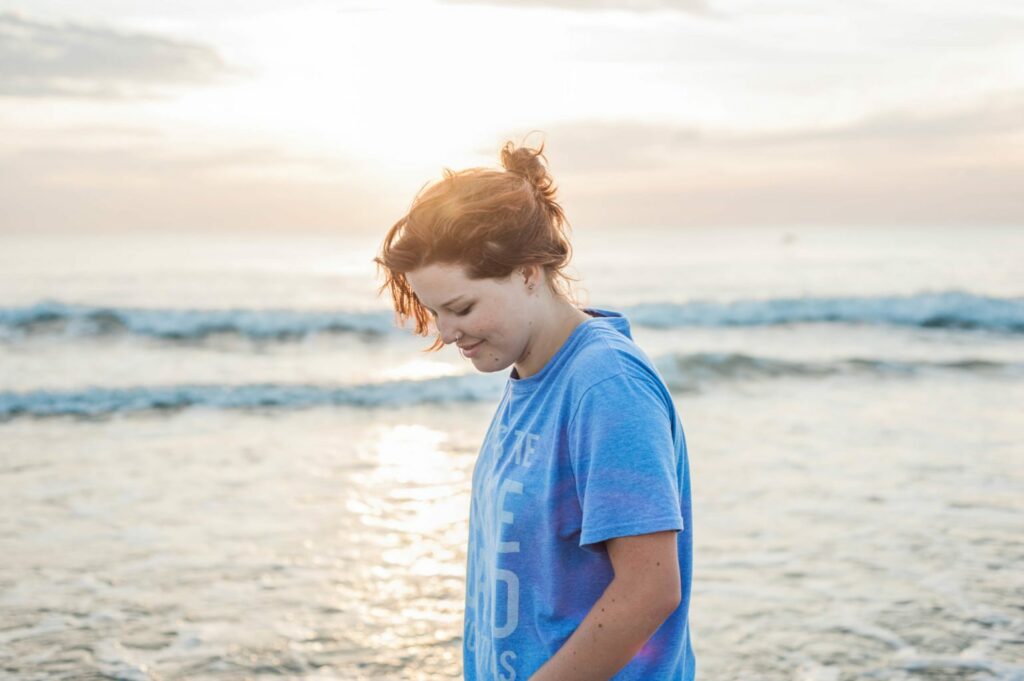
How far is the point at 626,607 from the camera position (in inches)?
60.8

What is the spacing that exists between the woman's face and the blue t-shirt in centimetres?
9

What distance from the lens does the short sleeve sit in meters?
1.49

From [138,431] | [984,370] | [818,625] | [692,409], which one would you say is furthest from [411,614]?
[984,370]

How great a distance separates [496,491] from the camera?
177cm

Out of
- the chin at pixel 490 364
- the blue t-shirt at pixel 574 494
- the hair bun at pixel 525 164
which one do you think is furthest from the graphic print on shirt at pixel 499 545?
the hair bun at pixel 525 164

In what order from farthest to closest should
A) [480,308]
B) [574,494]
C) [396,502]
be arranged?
1. [396,502]
2. [480,308]
3. [574,494]

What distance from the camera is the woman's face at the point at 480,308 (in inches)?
67.9

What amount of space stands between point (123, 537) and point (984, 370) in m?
14.4

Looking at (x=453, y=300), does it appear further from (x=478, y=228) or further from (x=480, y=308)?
(x=478, y=228)

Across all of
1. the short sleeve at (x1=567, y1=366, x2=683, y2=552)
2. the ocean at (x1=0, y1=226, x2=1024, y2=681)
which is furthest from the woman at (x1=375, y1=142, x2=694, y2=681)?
the ocean at (x1=0, y1=226, x2=1024, y2=681)

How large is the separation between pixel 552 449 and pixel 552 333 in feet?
0.77

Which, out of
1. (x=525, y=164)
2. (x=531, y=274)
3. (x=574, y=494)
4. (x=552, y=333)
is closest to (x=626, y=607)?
(x=574, y=494)

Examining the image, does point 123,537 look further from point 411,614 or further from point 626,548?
point 626,548

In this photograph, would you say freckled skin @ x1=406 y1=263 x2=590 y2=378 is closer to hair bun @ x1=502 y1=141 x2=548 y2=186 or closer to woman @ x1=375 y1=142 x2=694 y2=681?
woman @ x1=375 y1=142 x2=694 y2=681
